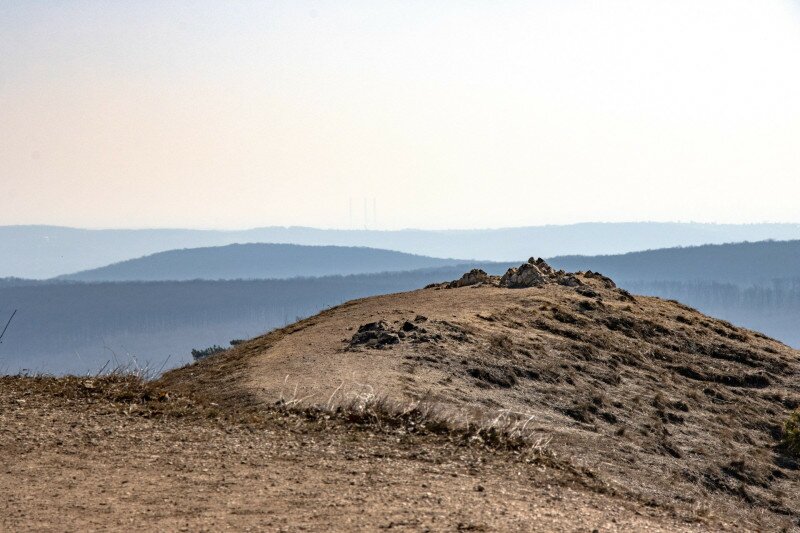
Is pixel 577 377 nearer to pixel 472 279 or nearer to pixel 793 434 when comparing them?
pixel 793 434

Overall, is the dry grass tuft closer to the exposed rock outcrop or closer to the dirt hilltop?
the dirt hilltop

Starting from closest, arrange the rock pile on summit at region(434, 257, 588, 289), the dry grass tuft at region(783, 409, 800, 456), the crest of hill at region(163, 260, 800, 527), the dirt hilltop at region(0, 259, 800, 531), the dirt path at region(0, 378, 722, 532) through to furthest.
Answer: the dirt path at region(0, 378, 722, 532), the dirt hilltop at region(0, 259, 800, 531), the crest of hill at region(163, 260, 800, 527), the dry grass tuft at region(783, 409, 800, 456), the rock pile on summit at region(434, 257, 588, 289)

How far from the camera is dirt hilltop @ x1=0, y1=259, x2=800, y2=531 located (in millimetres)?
11594

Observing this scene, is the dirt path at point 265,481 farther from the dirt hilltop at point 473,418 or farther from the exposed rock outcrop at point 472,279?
the exposed rock outcrop at point 472,279

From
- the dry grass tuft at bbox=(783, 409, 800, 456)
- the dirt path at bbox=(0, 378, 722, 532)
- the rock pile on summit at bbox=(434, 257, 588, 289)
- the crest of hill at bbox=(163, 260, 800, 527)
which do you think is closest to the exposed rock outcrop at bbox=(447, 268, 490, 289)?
the rock pile on summit at bbox=(434, 257, 588, 289)

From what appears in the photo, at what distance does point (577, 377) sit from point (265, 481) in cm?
1044

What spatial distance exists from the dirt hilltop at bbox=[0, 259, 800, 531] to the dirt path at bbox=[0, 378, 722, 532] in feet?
0.15

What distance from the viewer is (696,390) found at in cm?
2255

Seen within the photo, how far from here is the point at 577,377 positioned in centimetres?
2092

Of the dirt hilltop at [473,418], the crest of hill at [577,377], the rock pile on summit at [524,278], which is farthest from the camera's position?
the rock pile on summit at [524,278]

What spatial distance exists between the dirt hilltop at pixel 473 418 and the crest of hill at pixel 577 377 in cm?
6

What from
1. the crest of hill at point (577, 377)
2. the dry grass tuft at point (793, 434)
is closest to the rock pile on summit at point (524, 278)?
the crest of hill at point (577, 377)

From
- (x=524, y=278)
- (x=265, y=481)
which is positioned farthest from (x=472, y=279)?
(x=265, y=481)

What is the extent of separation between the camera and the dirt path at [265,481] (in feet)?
34.6
